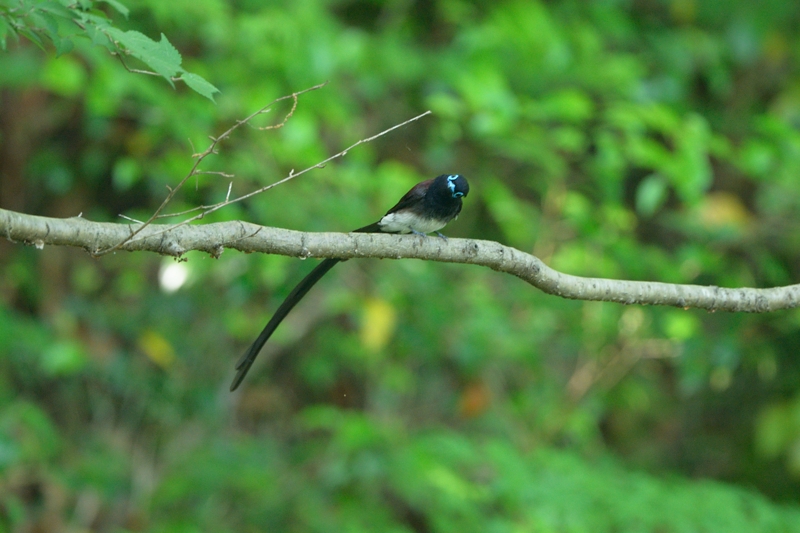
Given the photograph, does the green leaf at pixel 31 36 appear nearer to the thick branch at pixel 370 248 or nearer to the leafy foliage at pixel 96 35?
the leafy foliage at pixel 96 35

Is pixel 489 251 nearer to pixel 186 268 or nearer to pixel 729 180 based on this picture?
pixel 186 268

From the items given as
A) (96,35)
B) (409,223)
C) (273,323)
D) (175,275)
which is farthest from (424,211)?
(175,275)

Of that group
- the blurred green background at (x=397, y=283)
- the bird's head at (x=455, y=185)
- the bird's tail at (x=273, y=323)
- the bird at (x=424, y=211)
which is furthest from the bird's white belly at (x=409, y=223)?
the blurred green background at (x=397, y=283)

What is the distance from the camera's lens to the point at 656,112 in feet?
12.9

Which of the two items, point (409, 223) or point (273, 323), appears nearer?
point (273, 323)

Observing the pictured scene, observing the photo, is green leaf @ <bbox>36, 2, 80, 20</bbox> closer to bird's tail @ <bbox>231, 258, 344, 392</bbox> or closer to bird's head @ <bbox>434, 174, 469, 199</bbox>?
bird's tail @ <bbox>231, 258, 344, 392</bbox>

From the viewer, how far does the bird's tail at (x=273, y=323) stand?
7.63ft

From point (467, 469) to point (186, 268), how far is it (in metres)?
2.00

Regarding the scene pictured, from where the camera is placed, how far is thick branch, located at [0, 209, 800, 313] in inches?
65.1

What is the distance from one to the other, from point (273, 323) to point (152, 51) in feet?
3.21

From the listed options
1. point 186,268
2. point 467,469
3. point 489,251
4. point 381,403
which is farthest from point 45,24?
point 381,403

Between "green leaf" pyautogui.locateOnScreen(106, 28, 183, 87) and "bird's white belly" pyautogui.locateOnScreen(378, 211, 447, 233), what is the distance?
1.25 m

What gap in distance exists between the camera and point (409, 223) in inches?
110

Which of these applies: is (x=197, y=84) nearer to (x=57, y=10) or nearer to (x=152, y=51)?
(x=152, y=51)
